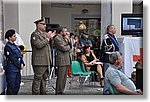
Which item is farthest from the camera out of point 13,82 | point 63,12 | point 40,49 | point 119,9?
point 63,12

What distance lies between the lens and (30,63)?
581 cm

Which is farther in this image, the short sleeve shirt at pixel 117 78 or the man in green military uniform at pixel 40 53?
the man in green military uniform at pixel 40 53

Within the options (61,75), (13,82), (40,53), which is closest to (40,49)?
(40,53)

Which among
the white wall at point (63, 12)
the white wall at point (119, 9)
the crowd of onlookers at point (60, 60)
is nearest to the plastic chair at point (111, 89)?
the crowd of onlookers at point (60, 60)

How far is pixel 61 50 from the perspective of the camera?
5.94 meters

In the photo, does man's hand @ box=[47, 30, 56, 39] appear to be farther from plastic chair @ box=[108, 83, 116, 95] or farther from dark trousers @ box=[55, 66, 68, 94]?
plastic chair @ box=[108, 83, 116, 95]

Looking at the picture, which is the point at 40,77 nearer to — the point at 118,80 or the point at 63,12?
the point at 118,80

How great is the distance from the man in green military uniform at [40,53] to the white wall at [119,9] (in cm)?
120

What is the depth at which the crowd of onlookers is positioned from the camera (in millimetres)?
4535

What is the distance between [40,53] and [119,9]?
4.86 feet

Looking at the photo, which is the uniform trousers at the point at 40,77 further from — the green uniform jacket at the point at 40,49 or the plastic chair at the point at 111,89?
the plastic chair at the point at 111,89

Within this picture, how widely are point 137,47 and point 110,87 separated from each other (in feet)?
3.51

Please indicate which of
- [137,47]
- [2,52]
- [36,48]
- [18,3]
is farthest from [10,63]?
[137,47]

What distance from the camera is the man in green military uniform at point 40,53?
18.2 ft
